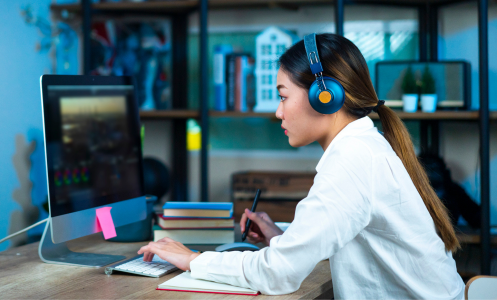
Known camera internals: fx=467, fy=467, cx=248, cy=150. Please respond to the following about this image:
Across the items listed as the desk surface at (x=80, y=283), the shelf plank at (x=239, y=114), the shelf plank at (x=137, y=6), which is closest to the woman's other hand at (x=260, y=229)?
the desk surface at (x=80, y=283)

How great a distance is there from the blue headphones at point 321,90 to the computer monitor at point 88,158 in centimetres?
58

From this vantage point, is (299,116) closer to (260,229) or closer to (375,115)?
(260,229)

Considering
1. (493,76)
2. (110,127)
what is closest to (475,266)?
(493,76)

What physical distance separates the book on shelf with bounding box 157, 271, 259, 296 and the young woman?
0.01 metres

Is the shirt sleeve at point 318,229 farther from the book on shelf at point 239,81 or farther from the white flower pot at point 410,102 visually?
the book on shelf at point 239,81

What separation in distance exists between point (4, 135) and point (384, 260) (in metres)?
1.90

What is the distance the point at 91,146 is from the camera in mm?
1217

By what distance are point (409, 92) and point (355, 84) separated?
142cm

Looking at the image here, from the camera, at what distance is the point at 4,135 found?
7.17 ft

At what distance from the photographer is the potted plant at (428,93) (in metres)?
2.24

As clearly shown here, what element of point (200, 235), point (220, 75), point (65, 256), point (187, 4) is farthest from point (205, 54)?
point (65, 256)

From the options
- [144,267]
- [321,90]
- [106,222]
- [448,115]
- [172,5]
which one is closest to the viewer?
[321,90]

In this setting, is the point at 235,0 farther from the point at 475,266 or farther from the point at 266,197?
the point at 475,266

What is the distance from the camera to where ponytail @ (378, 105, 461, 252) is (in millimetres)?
1015
